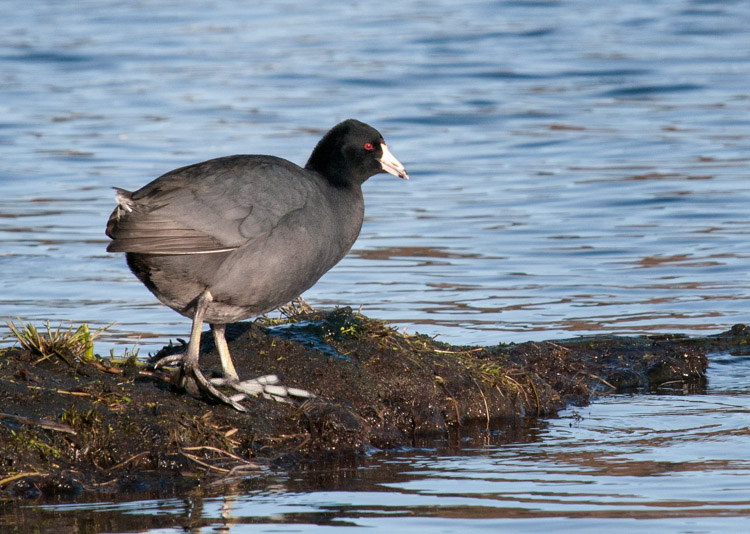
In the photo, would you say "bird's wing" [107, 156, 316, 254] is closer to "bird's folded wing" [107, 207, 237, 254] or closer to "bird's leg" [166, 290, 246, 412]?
"bird's folded wing" [107, 207, 237, 254]

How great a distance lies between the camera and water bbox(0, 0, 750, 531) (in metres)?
9.05

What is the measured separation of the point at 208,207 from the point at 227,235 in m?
0.16

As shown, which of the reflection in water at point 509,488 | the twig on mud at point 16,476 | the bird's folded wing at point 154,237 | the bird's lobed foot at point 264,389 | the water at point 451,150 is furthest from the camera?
the water at point 451,150

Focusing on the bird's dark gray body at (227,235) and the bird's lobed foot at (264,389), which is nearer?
the bird's dark gray body at (227,235)

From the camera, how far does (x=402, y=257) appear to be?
1104 centimetres

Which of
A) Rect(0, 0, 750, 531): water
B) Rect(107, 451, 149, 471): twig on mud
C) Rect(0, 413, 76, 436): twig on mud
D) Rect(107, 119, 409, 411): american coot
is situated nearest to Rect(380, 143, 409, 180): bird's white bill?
Rect(107, 119, 409, 411): american coot

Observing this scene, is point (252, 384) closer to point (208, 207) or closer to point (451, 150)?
point (208, 207)

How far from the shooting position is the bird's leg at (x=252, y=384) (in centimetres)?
559

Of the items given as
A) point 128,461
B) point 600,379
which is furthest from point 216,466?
point 600,379

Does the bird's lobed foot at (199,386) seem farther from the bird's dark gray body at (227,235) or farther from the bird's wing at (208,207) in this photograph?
the bird's wing at (208,207)

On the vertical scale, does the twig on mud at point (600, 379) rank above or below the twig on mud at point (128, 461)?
above

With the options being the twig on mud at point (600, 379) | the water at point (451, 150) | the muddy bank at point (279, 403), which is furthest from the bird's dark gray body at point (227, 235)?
the twig on mud at point (600, 379)

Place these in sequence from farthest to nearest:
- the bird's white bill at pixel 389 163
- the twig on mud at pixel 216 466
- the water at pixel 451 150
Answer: the water at pixel 451 150, the bird's white bill at pixel 389 163, the twig on mud at pixel 216 466

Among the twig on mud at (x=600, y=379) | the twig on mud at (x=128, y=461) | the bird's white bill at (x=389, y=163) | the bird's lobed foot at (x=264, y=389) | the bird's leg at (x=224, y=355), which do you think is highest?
the bird's white bill at (x=389, y=163)
